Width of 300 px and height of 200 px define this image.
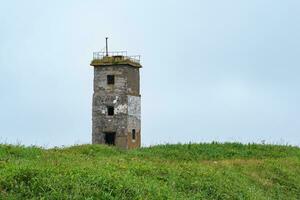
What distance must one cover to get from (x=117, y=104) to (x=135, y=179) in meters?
29.5

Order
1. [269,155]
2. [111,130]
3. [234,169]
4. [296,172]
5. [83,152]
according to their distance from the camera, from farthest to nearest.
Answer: [111,130], [269,155], [83,152], [296,172], [234,169]

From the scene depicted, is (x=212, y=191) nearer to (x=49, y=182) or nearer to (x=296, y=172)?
(x=49, y=182)

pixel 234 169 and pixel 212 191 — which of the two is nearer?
pixel 212 191

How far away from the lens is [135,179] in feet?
43.7

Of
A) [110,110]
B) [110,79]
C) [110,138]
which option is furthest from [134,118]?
[110,79]

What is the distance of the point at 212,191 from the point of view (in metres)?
14.6

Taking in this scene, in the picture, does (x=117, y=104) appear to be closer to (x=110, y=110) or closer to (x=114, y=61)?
(x=110, y=110)

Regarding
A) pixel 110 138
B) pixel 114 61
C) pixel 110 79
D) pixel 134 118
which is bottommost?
pixel 110 138

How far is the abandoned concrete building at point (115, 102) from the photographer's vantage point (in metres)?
42.6

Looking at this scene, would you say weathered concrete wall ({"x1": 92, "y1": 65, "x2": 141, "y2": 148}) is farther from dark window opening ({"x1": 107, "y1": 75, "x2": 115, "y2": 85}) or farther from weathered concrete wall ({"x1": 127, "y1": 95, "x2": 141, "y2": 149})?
dark window opening ({"x1": 107, "y1": 75, "x2": 115, "y2": 85})

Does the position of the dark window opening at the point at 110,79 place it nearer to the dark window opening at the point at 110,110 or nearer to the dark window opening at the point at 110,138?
the dark window opening at the point at 110,110

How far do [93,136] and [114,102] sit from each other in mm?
3016

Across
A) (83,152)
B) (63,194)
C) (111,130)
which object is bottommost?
(63,194)

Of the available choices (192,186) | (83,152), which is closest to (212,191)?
(192,186)
